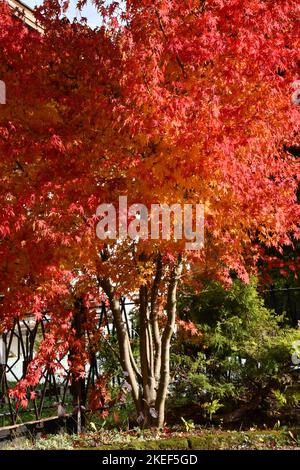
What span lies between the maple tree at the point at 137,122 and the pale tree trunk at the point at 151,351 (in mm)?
915

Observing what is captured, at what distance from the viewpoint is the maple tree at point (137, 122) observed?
5.87 metres

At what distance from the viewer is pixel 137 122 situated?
5.85 m

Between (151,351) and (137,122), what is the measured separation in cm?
350

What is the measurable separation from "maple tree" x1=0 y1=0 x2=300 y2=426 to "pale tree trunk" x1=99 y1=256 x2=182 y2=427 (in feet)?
3.00

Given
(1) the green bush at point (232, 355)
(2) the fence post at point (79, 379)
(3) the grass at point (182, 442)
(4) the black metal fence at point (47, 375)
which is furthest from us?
(1) the green bush at point (232, 355)

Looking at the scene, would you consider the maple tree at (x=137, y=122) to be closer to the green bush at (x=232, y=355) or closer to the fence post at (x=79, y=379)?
the fence post at (x=79, y=379)

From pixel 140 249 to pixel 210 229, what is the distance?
789mm

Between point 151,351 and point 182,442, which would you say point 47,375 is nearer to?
point 151,351

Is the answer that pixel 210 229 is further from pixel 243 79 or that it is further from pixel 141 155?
pixel 243 79

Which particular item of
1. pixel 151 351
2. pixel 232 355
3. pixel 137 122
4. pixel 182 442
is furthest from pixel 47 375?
pixel 137 122

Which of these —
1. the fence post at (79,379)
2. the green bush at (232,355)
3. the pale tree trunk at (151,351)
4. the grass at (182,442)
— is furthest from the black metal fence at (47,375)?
the grass at (182,442)

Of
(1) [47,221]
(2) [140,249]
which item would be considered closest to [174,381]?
(2) [140,249]

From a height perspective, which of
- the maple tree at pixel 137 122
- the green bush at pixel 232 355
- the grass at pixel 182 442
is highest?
the maple tree at pixel 137 122

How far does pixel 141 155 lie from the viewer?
620 cm
